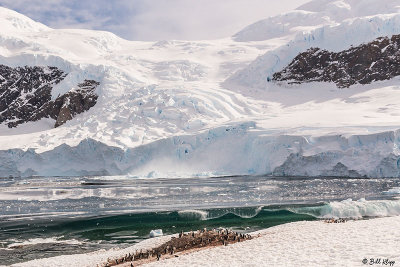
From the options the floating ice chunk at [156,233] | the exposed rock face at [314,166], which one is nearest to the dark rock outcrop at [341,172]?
the exposed rock face at [314,166]

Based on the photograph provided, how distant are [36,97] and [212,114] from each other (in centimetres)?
4642

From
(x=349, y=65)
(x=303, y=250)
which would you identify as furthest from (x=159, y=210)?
(x=349, y=65)

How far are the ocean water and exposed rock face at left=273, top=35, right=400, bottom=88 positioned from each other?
37.6 metres

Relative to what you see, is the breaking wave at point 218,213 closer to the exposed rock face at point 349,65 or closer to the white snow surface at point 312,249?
the white snow surface at point 312,249

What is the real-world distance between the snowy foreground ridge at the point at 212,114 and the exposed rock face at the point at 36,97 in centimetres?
163

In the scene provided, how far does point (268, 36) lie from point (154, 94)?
46.5m

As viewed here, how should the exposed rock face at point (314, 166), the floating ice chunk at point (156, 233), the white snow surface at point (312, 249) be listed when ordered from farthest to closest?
the exposed rock face at point (314, 166), the floating ice chunk at point (156, 233), the white snow surface at point (312, 249)

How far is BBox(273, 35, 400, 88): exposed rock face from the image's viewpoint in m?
72.4

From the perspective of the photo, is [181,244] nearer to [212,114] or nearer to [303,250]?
[303,250]

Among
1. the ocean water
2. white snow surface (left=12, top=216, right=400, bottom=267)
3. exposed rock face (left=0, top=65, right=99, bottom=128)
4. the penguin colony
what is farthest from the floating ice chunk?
exposed rock face (left=0, top=65, right=99, bottom=128)

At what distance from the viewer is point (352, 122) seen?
50125 millimetres

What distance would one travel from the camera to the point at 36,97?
94250 mm

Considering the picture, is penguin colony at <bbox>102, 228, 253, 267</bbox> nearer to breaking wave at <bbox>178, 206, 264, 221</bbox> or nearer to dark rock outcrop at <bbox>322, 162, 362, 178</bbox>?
breaking wave at <bbox>178, 206, 264, 221</bbox>

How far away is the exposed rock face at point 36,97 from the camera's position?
82.7m
